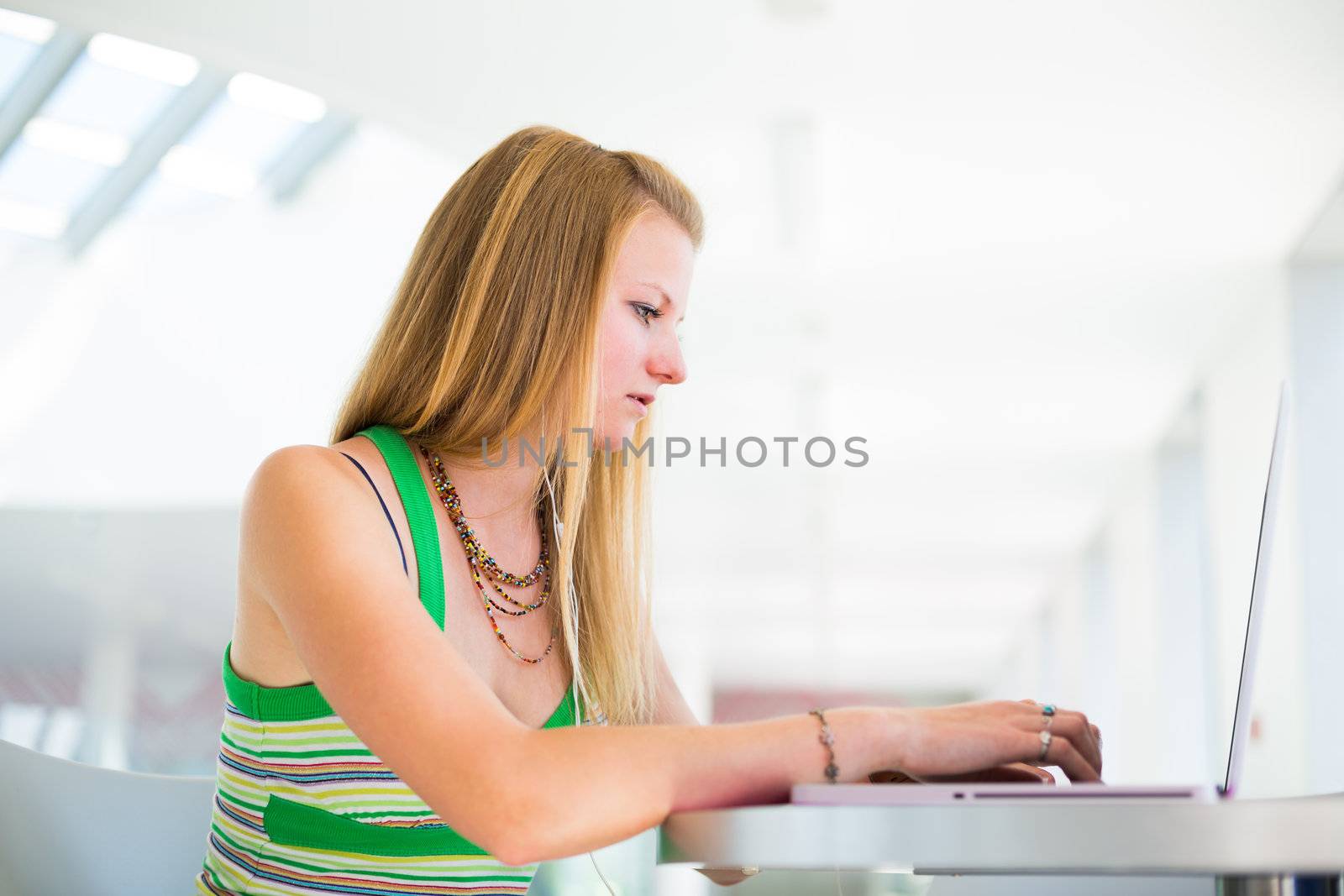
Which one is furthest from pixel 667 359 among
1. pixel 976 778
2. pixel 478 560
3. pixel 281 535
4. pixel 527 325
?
pixel 976 778

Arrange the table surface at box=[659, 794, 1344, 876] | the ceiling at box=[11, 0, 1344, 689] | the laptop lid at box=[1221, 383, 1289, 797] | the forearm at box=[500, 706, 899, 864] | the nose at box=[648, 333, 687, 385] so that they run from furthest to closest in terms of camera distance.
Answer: the ceiling at box=[11, 0, 1344, 689]
the nose at box=[648, 333, 687, 385]
the laptop lid at box=[1221, 383, 1289, 797]
the forearm at box=[500, 706, 899, 864]
the table surface at box=[659, 794, 1344, 876]

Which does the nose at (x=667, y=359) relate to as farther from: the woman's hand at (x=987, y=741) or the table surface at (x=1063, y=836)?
the table surface at (x=1063, y=836)

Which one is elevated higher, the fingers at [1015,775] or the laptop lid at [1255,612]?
the laptop lid at [1255,612]

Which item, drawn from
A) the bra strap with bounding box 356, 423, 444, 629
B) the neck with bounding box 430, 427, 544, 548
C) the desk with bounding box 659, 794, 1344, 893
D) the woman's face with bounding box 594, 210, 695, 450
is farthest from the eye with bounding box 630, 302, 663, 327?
the desk with bounding box 659, 794, 1344, 893

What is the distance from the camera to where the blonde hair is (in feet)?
4.11

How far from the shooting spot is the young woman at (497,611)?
2.58ft

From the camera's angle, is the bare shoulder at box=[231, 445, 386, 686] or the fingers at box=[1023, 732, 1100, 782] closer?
the fingers at box=[1023, 732, 1100, 782]

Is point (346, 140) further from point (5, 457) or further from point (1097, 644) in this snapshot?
point (1097, 644)

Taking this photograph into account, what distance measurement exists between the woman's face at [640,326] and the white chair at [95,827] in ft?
1.88

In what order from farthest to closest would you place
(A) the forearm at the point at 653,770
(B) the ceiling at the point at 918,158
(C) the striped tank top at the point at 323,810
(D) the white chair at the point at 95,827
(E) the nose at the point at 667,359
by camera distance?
(B) the ceiling at the point at 918,158, (E) the nose at the point at 667,359, (D) the white chair at the point at 95,827, (C) the striped tank top at the point at 323,810, (A) the forearm at the point at 653,770

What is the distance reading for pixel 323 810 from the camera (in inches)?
42.9

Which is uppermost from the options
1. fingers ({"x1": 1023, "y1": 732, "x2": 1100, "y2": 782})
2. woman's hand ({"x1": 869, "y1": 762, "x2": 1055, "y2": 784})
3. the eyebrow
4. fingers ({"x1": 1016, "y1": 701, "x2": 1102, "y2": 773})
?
the eyebrow

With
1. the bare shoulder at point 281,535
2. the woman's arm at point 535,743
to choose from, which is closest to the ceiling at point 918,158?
the bare shoulder at point 281,535

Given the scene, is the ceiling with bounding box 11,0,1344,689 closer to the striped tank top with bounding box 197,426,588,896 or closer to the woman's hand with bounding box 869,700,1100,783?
the striped tank top with bounding box 197,426,588,896
